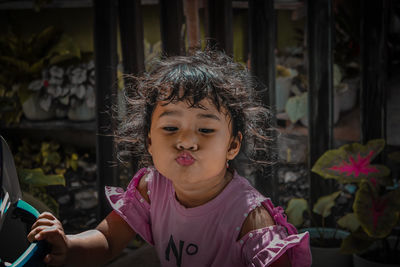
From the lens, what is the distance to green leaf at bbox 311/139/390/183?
2.18 meters

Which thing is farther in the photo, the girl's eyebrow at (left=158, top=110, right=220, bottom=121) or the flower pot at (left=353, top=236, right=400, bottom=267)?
the flower pot at (left=353, top=236, right=400, bottom=267)

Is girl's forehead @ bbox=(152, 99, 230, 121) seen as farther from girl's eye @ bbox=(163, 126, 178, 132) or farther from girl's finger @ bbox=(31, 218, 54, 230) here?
girl's finger @ bbox=(31, 218, 54, 230)

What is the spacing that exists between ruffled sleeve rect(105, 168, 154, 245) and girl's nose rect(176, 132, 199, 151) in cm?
36

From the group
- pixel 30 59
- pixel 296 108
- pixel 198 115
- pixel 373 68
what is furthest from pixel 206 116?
pixel 30 59

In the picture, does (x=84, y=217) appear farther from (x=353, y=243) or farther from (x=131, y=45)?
(x=353, y=243)

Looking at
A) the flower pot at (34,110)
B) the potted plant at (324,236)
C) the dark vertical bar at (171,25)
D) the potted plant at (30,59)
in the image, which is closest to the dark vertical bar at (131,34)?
the dark vertical bar at (171,25)

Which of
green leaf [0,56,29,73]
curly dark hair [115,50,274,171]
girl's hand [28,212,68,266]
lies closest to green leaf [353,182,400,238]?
curly dark hair [115,50,274,171]

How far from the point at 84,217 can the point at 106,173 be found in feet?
4.80

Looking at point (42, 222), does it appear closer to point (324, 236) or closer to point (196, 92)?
point (196, 92)

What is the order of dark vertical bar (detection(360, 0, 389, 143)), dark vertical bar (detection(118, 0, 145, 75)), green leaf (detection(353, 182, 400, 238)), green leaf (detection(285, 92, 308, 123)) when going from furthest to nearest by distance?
green leaf (detection(285, 92, 308, 123)) < dark vertical bar (detection(360, 0, 389, 143)) < dark vertical bar (detection(118, 0, 145, 75)) < green leaf (detection(353, 182, 400, 238))

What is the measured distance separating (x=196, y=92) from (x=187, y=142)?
134mm

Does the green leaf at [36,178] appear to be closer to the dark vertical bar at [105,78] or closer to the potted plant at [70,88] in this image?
the dark vertical bar at [105,78]

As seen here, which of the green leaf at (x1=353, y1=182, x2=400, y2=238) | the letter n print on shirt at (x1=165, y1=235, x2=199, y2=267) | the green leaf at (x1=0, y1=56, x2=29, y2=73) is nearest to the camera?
the letter n print on shirt at (x1=165, y1=235, x2=199, y2=267)

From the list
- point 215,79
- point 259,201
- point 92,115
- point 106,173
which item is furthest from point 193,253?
point 92,115
